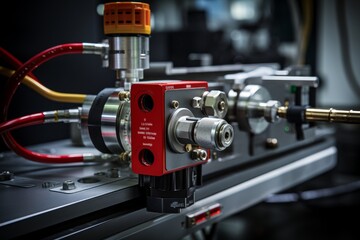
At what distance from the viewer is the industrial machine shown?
0.60m

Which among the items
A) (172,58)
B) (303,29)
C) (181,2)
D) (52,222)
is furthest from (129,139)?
(181,2)

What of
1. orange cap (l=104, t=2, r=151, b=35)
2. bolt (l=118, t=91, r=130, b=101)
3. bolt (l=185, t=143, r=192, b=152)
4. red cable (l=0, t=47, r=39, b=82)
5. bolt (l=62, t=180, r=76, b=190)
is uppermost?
orange cap (l=104, t=2, r=151, b=35)

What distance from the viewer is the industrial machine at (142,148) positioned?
1.95 feet

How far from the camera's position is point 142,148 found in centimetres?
61

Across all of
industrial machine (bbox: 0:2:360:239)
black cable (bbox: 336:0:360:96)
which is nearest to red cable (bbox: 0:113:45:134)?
industrial machine (bbox: 0:2:360:239)

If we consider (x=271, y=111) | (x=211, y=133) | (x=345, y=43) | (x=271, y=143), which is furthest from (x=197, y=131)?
(x=345, y=43)

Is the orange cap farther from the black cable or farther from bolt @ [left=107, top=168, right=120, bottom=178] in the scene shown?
the black cable

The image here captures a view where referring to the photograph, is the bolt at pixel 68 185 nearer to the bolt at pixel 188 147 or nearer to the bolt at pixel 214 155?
the bolt at pixel 188 147

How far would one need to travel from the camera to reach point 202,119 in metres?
0.61

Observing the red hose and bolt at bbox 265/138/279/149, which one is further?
bolt at bbox 265/138/279/149

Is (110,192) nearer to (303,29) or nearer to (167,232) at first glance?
(167,232)

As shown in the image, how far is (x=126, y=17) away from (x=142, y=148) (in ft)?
0.65

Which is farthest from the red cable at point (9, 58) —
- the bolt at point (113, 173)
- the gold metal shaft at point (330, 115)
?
the gold metal shaft at point (330, 115)

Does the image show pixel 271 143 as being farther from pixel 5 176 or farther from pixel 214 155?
pixel 5 176
